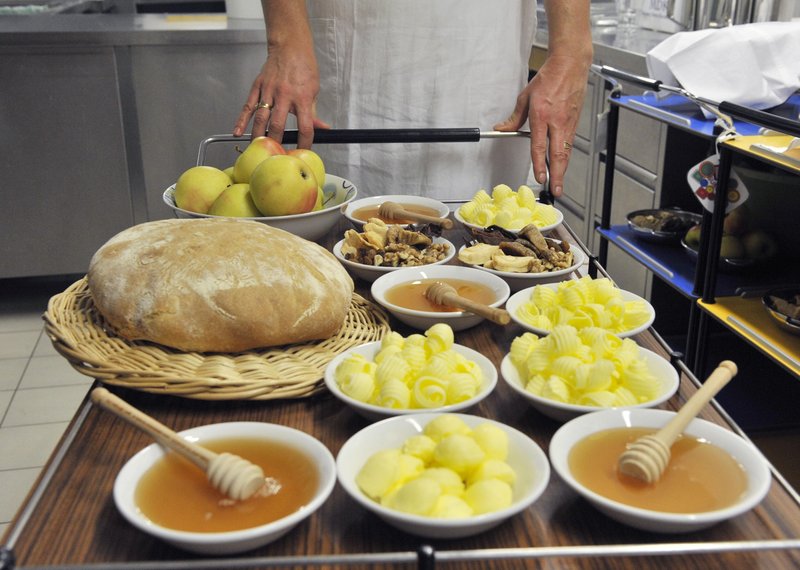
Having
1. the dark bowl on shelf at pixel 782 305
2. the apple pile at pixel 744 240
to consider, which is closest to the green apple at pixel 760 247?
the apple pile at pixel 744 240

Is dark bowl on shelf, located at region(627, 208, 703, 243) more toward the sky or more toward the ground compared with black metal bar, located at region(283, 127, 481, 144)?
more toward the ground

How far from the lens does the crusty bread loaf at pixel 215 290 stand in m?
0.94

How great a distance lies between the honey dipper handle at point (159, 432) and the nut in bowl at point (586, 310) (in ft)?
1.47

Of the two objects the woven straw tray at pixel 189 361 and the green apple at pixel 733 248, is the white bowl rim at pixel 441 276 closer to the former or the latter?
the woven straw tray at pixel 189 361

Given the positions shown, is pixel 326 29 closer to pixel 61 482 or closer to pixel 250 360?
pixel 250 360

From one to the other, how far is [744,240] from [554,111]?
1.01 m

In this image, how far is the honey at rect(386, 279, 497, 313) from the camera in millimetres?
1073

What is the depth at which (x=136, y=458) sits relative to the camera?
0.71m

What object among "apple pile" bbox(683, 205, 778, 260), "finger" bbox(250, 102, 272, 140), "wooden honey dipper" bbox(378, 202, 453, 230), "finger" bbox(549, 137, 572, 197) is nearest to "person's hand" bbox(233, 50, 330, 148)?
"finger" bbox(250, 102, 272, 140)

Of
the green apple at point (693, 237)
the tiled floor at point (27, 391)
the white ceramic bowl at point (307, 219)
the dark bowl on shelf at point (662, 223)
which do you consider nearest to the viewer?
the white ceramic bowl at point (307, 219)

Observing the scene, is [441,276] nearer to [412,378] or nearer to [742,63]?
[412,378]

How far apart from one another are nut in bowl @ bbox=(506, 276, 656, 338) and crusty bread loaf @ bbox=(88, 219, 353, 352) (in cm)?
24

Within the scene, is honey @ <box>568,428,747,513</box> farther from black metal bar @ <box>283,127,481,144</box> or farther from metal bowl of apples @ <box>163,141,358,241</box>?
black metal bar @ <box>283,127,481,144</box>

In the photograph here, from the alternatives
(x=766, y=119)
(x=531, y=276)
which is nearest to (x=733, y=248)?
(x=766, y=119)
